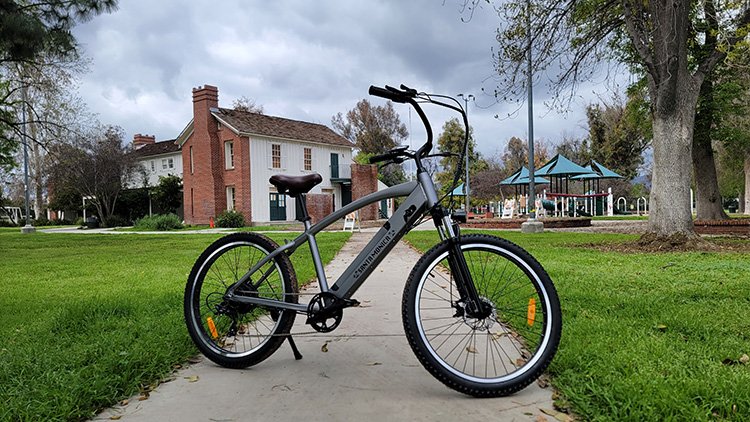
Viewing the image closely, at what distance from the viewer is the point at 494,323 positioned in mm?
3068

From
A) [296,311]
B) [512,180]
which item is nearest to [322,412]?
[296,311]

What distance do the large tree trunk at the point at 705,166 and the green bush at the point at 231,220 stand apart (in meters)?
21.0

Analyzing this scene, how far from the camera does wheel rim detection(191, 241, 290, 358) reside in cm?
300

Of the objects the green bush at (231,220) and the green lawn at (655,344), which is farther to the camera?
the green bush at (231,220)

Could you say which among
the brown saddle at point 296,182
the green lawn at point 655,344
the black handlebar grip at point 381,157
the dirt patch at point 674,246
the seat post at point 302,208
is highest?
the black handlebar grip at point 381,157

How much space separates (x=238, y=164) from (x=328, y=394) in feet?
87.3

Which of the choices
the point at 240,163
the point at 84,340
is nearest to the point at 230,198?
the point at 240,163

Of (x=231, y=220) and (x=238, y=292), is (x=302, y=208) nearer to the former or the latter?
(x=238, y=292)

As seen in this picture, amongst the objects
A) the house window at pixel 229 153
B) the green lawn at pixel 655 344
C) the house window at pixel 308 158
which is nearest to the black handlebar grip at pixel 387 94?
the green lawn at pixel 655 344

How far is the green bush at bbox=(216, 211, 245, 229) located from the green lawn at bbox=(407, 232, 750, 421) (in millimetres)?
22087

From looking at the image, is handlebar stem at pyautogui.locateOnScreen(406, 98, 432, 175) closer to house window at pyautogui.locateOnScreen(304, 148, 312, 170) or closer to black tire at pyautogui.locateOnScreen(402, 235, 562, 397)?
black tire at pyautogui.locateOnScreen(402, 235, 562, 397)

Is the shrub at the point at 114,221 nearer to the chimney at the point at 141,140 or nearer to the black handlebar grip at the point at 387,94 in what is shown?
the chimney at the point at 141,140

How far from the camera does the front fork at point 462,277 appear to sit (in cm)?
248

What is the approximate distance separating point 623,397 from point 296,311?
177 cm
